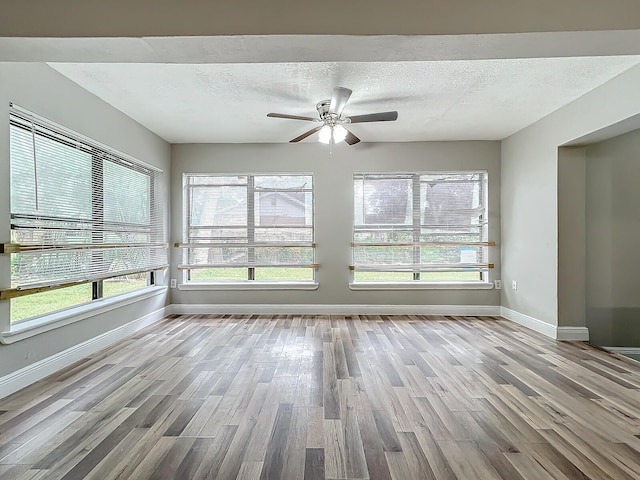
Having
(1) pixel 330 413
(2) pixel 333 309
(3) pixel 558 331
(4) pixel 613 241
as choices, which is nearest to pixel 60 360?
(1) pixel 330 413

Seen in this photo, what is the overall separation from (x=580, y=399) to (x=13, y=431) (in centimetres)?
354

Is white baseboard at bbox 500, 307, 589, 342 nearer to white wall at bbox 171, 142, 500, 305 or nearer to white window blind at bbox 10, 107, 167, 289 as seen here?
white wall at bbox 171, 142, 500, 305

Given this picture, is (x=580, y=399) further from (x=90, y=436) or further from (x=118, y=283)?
(x=118, y=283)

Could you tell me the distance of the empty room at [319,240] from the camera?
6.07 feet

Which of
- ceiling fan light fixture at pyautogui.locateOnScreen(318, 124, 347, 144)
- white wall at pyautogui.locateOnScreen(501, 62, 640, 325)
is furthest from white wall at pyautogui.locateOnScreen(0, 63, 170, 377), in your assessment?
white wall at pyautogui.locateOnScreen(501, 62, 640, 325)

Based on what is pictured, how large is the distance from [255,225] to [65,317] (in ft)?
8.62

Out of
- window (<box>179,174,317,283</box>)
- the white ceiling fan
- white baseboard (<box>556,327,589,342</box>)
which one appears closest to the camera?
the white ceiling fan

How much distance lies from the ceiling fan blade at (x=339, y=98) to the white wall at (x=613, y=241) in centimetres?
292

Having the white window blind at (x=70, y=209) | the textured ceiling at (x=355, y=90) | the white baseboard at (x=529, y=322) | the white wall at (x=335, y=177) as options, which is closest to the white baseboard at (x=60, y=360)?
the white window blind at (x=70, y=209)

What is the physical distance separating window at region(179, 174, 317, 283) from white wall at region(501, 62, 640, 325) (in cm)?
274

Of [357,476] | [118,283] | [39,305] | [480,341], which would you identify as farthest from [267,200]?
[357,476]

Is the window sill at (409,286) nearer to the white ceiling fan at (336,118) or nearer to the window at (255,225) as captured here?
the window at (255,225)

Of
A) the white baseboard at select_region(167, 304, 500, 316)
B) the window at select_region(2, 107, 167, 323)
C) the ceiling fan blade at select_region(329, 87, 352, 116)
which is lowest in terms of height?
the white baseboard at select_region(167, 304, 500, 316)

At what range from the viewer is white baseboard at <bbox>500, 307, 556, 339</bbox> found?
13.0 feet
